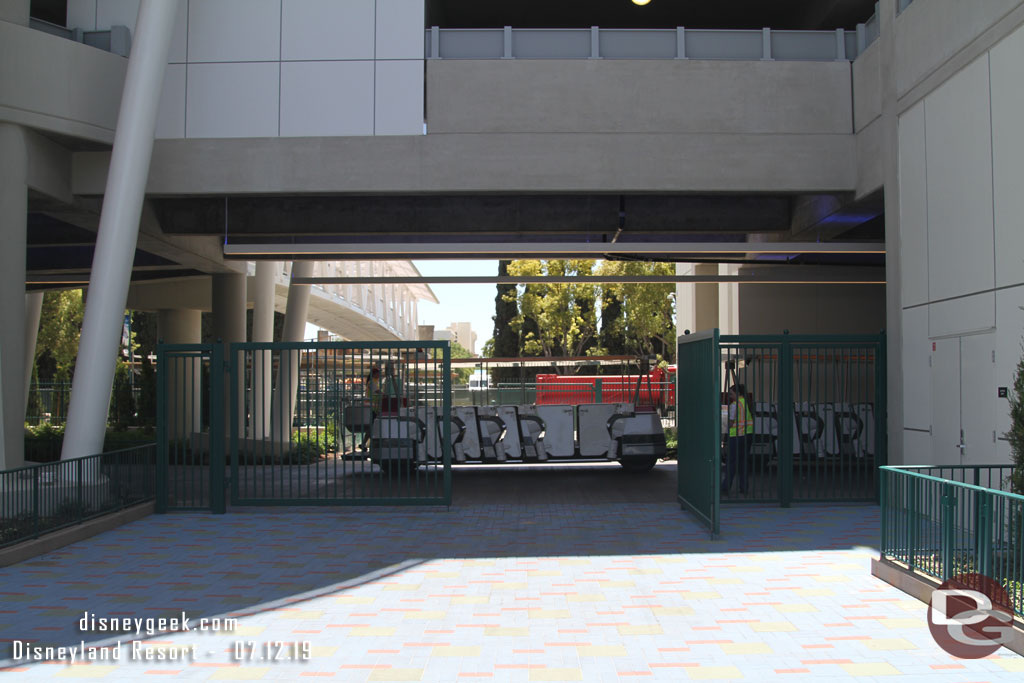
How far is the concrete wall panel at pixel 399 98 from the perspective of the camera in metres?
14.7

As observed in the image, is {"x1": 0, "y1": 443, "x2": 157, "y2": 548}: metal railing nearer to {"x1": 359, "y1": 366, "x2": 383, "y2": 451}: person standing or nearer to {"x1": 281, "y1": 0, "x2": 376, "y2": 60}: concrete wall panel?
{"x1": 359, "y1": 366, "x2": 383, "y2": 451}: person standing

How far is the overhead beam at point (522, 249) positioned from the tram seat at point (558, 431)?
3.07 m

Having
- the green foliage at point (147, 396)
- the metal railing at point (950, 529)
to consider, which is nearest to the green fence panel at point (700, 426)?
the metal railing at point (950, 529)

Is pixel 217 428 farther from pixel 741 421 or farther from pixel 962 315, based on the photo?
pixel 962 315

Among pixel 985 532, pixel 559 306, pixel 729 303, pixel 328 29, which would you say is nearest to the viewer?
pixel 985 532

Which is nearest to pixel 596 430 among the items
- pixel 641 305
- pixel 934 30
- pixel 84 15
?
pixel 934 30

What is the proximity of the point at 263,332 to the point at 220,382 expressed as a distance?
1594 cm

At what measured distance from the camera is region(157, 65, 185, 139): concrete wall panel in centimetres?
1485

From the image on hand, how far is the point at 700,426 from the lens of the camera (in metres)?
11.3

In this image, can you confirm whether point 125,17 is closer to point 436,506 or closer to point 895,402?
point 436,506

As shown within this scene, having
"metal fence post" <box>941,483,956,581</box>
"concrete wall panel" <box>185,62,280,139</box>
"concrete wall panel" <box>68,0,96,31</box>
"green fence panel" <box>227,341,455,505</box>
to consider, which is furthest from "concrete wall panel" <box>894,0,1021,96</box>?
"concrete wall panel" <box>68,0,96,31</box>

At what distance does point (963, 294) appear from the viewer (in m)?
11.0

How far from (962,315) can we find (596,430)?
296 inches

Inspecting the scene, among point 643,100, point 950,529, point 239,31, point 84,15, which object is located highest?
point 84,15
